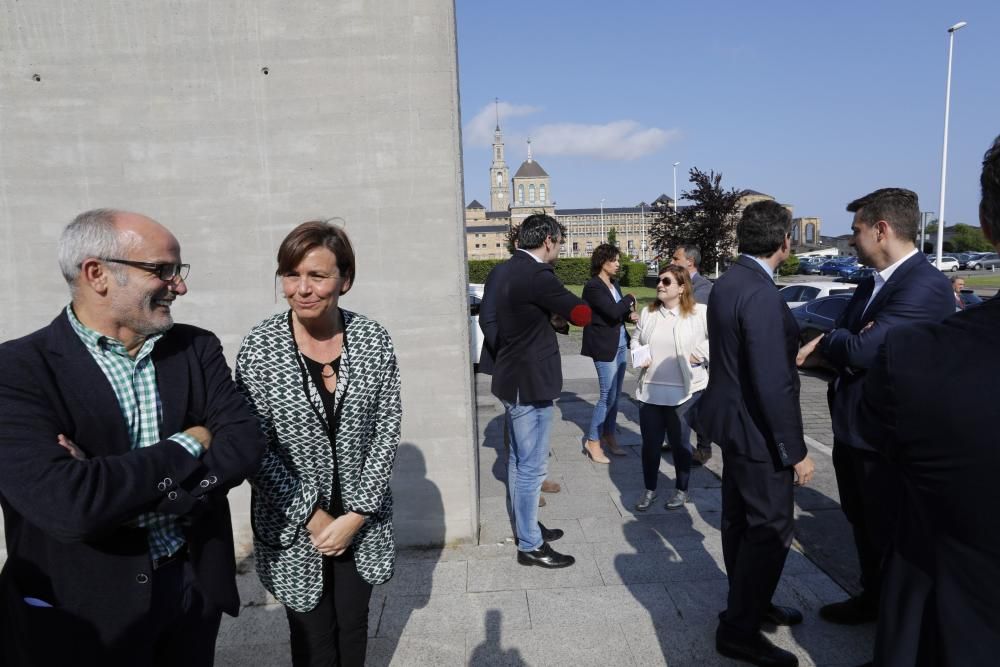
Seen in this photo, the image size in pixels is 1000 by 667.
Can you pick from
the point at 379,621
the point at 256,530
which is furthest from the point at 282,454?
the point at 379,621

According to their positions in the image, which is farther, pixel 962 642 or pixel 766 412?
pixel 766 412

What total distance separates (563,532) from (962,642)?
11.0 feet

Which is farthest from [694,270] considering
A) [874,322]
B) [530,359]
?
[874,322]

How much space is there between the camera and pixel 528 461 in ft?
12.9

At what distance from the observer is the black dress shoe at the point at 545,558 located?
12.9 feet

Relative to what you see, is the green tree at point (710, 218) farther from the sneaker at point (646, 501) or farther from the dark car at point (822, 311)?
the sneaker at point (646, 501)

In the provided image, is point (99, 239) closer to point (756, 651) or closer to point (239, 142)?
point (239, 142)

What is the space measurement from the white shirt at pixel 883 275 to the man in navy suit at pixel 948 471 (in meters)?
1.99

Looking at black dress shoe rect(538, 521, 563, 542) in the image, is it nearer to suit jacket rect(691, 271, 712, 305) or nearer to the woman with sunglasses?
the woman with sunglasses

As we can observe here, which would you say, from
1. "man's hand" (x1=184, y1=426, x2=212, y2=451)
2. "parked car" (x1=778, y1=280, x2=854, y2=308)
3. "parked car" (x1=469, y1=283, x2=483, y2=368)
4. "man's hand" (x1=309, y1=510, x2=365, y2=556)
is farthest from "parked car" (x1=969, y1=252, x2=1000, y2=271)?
"man's hand" (x1=184, y1=426, x2=212, y2=451)

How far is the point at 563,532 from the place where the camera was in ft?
14.6

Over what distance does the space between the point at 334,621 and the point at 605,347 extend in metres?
3.93

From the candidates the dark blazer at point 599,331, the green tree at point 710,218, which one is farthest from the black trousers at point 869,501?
the green tree at point 710,218

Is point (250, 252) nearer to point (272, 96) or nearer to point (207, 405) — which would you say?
point (272, 96)
